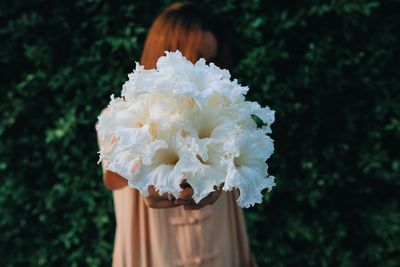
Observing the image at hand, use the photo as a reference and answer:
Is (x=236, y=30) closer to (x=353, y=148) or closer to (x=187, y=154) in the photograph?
(x=353, y=148)

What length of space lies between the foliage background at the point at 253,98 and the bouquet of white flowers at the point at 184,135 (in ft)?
4.24

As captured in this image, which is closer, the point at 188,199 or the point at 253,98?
the point at 188,199

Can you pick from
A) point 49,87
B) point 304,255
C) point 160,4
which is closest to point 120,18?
point 160,4

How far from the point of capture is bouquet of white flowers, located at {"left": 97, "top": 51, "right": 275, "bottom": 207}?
1144 mm

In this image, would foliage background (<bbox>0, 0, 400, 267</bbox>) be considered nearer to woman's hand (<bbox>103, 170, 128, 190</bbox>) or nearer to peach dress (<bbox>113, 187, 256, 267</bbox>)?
peach dress (<bbox>113, 187, 256, 267</bbox>)

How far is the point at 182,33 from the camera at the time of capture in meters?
1.71

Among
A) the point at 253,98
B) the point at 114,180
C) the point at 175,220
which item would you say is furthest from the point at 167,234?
the point at 253,98

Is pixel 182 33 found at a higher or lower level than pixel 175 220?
higher

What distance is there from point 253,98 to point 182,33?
0.91 m

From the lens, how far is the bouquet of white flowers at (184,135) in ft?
3.75

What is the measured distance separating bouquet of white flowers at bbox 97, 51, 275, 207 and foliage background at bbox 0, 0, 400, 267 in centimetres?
129

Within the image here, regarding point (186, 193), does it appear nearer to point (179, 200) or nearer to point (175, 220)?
point (179, 200)

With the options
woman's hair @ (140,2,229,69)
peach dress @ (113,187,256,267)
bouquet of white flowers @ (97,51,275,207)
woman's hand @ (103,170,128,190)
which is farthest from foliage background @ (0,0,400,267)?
bouquet of white flowers @ (97,51,275,207)

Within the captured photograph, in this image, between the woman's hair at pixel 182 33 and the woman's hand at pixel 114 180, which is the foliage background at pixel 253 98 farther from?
the woman's hand at pixel 114 180
